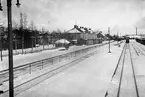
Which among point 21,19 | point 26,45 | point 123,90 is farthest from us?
point 21,19

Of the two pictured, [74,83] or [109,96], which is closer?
[109,96]

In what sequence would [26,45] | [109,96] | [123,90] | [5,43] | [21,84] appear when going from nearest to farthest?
[109,96] < [123,90] < [21,84] < [5,43] < [26,45]

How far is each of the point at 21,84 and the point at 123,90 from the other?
7.19 meters

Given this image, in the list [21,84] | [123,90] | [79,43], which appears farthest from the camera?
[79,43]

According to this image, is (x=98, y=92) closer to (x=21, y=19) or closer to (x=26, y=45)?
(x=26, y=45)

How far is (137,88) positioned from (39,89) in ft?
21.6

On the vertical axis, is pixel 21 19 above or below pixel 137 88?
above

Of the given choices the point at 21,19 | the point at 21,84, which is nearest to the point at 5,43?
the point at 21,19

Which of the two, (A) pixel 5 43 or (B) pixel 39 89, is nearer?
(B) pixel 39 89

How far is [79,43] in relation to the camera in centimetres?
8931

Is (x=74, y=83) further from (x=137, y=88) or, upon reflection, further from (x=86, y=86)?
(x=137, y=88)

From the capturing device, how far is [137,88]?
11734 millimetres

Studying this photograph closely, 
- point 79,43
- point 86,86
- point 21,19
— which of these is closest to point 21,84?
point 86,86

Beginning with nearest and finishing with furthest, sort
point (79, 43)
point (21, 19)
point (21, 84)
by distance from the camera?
point (21, 84)
point (21, 19)
point (79, 43)
